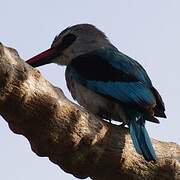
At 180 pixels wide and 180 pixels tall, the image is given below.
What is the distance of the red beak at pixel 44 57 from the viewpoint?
5917mm

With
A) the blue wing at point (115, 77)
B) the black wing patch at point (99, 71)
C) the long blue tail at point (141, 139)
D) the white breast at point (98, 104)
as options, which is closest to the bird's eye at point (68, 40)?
the blue wing at point (115, 77)

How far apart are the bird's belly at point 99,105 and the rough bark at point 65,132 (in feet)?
3.07

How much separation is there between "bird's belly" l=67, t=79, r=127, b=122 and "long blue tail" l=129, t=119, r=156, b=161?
191 millimetres

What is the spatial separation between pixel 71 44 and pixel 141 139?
2.50m

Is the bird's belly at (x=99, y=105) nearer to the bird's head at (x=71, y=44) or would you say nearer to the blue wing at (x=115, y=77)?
the blue wing at (x=115, y=77)

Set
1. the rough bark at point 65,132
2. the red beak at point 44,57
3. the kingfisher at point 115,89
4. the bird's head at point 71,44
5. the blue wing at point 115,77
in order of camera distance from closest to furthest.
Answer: the rough bark at point 65,132
the kingfisher at point 115,89
the blue wing at point 115,77
the red beak at point 44,57
the bird's head at point 71,44

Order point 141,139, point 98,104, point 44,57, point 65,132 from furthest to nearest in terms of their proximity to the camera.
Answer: point 44,57 → point 98,104 → point 141,139 → point 65,132

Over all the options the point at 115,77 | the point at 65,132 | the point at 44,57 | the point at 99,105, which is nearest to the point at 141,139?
the point at 65,132

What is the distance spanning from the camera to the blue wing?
4.79 meters

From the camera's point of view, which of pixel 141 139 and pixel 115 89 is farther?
pixel 115 89

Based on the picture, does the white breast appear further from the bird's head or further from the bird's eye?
the bird's eye

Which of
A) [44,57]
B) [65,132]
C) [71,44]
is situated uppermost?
[65,132]

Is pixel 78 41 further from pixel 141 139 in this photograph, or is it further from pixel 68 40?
pixel 141 139

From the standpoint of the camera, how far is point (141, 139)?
3.96 metres
